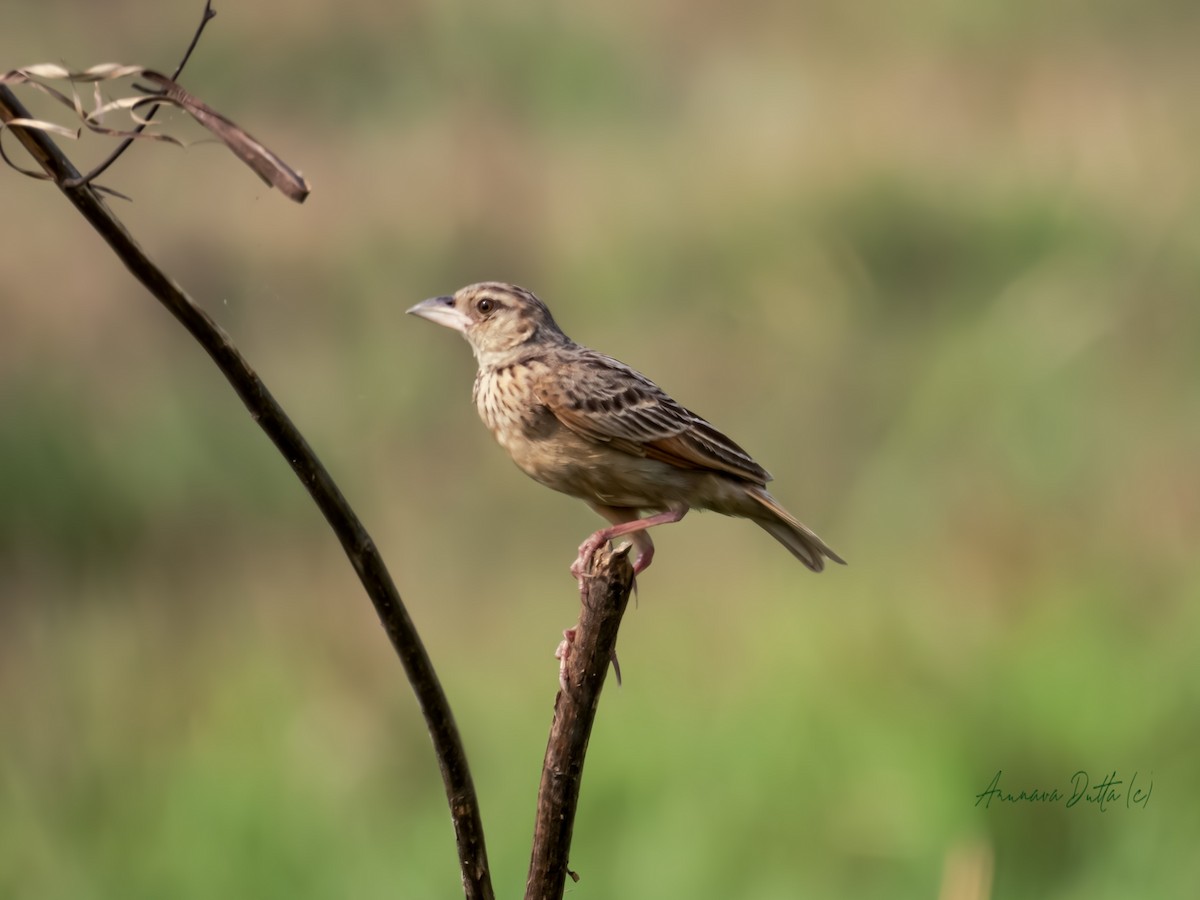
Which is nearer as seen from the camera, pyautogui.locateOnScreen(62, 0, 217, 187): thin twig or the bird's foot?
pyautogui.locateOnScreen(62, 0, 217, 187): thin twig

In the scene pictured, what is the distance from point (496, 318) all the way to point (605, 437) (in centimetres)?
53

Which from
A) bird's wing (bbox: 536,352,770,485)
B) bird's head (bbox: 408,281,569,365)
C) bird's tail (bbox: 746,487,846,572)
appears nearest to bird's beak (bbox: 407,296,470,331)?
bird's head (bbox: 408,281,569,365)

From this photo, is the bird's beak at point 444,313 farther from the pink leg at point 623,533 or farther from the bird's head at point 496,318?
the pink leg at point 623,533

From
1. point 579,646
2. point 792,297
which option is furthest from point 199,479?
point 579,646

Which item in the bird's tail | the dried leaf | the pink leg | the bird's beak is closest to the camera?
the dried leaf

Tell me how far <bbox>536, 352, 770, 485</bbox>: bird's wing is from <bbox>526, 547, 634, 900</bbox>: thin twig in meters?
0.70

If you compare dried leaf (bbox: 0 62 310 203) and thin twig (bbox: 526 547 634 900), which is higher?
dried leaf (bbox: 0 62 310 203)

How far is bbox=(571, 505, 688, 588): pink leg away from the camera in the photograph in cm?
252

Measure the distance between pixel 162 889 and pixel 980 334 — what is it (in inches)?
176

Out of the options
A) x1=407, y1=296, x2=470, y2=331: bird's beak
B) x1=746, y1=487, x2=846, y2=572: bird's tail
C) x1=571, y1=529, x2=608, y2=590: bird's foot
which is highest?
x1=407, y1=296, x2=470, y2=331: bird's beak

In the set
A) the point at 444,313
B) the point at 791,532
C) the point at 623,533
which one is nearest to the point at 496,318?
the point at 444,313

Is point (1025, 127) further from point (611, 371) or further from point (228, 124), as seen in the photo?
point (228, 124)

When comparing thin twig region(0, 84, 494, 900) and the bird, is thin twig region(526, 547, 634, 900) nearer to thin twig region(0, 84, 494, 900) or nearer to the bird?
thin twig region(0, 84, 494, 900)

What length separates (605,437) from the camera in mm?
3029
